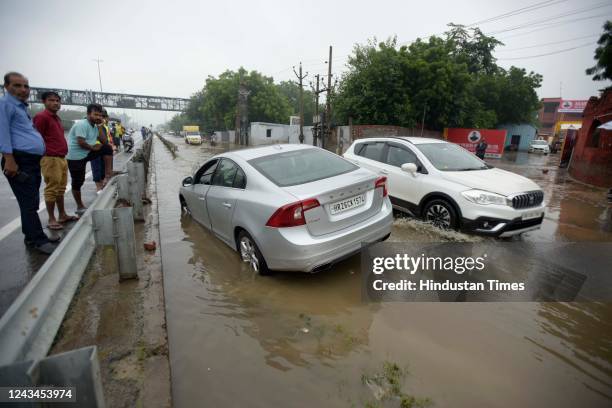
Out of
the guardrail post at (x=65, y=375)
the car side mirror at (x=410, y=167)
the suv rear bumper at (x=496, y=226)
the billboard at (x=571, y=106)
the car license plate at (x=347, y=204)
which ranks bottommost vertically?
the suv rear bumper at (x=496, y=226)

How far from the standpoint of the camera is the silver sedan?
11.2 ft

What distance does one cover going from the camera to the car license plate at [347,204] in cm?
358

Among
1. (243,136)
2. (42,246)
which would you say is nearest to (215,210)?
(42,246)

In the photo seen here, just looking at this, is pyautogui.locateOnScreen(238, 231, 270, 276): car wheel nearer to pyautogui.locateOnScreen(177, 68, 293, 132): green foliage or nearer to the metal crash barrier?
the metal crash barrier

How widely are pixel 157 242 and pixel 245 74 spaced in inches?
1994

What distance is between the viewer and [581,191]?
36.2 ft

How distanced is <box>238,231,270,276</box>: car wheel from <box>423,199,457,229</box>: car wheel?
3.09 meters

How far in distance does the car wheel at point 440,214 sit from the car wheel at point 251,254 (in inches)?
122

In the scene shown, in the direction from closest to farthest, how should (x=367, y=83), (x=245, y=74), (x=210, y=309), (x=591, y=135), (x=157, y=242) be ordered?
→ (x=210, y=309) → (x=157, y=242) → (x=591, y=135) → (x=367, y=83) → (x=245, y=74)

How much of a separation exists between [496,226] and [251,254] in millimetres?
3509

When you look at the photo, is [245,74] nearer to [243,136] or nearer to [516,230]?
[243,136]

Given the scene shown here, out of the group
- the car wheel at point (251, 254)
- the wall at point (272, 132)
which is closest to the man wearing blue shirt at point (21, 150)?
the car wheel at point (251, 254)

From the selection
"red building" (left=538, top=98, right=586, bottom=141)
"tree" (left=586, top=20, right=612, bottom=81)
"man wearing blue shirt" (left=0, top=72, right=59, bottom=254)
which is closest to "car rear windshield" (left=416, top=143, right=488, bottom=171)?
"man wearing blue shirt" (left=0, top=72, right=59, bottom=254)

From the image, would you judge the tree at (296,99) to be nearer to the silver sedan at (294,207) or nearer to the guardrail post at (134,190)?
the guardrail post at (134,190)
